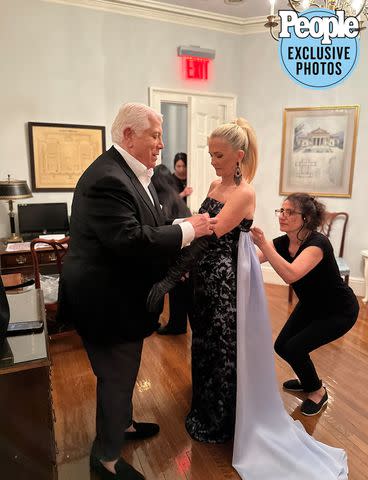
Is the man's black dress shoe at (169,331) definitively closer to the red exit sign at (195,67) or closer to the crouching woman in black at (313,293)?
the crouching woman in black at (313,293)

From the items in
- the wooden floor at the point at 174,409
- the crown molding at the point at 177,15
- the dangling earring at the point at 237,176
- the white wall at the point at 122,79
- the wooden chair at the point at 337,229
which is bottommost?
the wooden floor at the point at 174,409

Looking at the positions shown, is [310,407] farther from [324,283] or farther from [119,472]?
[119,472]

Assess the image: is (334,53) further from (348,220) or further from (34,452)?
(34,452)

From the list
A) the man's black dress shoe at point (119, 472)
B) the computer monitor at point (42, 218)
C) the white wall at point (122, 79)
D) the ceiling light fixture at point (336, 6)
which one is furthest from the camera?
the computer monitor at point (42, 218)

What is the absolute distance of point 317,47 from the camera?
10.3ft

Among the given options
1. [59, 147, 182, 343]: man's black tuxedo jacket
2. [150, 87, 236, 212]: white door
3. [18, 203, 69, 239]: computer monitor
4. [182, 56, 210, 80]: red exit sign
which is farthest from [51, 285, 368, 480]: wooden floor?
[182, 56, 210, 80]: red exit sign

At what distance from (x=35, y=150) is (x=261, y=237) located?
2.73 m

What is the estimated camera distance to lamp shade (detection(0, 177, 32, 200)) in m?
3.32

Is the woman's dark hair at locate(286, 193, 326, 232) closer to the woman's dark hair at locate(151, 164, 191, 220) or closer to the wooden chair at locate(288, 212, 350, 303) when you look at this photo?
the woman's dark hair at locate(151, 164, 191, 220)

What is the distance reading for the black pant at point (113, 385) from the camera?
1530 mm

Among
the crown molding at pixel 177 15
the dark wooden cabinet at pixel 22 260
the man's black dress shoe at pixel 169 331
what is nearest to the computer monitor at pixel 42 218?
the dark wooden cabinet at pixel 22 260

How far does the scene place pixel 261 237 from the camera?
6.07 ft

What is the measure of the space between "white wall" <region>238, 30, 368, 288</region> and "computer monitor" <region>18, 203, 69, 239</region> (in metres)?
2.28

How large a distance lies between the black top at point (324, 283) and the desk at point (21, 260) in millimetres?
2196
